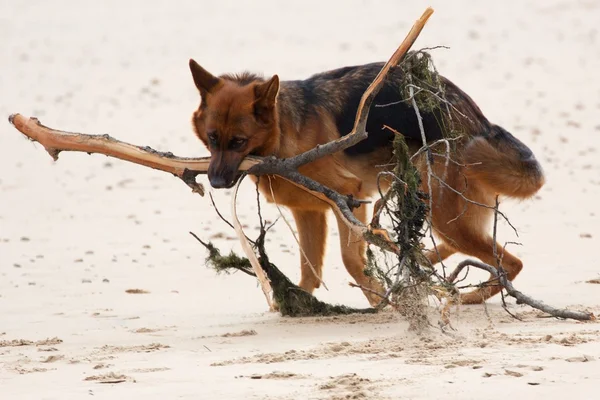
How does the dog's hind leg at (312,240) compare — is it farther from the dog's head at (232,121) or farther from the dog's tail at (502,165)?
the dog's tail at (502,165)

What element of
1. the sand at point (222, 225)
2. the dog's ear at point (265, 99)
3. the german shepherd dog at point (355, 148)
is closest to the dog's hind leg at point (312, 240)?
the german shepherd dog at point (355, 148)

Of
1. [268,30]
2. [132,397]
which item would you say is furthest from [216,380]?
[268,30]

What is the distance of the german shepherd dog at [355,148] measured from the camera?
7.08 meters

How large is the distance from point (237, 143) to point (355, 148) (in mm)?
1148

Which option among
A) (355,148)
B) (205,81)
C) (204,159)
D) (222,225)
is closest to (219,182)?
(204,159)

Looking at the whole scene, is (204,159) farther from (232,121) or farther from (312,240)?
(312,240)

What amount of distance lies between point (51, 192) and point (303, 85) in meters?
5.97

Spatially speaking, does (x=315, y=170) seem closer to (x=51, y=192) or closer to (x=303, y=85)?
(x=303, y=85)

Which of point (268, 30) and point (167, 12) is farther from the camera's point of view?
point (167, 12)

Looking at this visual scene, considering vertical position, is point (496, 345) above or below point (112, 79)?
below

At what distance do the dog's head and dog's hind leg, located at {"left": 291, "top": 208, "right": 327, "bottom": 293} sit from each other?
979 millimetres

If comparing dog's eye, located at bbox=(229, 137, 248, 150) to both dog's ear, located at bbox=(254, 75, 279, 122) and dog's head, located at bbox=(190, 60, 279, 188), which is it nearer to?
dog's head, located at bbox=(190, 60, 279, 188)

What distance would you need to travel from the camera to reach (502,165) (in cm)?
764

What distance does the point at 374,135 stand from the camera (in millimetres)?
7707
